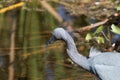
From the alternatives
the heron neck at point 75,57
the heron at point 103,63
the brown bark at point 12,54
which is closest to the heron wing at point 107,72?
the heron at point 103,63

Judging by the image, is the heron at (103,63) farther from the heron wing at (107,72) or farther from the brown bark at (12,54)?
the brown bark at (12,54)

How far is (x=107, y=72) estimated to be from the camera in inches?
113

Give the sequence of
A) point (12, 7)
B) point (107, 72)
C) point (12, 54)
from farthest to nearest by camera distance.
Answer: point (12, 7) < point (12, 54) < point (107, 72)

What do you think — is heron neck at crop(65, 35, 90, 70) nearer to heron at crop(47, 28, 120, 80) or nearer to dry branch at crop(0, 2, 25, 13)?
heron at crop(47, 28, 120, 80)

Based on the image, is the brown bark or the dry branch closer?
the brown bark

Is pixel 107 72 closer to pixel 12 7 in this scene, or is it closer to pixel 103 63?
pixel 103 63

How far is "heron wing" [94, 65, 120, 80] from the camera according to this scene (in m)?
2.84

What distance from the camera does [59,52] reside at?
431 cm

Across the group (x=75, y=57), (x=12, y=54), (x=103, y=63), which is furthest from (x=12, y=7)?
(x=103, y=63)

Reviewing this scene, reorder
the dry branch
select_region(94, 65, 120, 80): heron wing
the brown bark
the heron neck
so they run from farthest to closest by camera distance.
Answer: the dry branch → the brown bark → the heron neck → select_region(94, 65, 120, 80): heron wing

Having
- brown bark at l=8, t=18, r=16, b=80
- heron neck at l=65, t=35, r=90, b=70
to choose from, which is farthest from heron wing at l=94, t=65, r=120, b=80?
brown bark at l=8, t=18, r=16, b=80

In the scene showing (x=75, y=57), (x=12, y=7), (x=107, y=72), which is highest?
(x=12, y=7)

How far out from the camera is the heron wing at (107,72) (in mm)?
2840

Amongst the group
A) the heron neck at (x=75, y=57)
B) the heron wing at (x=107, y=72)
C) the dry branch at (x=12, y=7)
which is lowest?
the heron wing at (x=107, y=72)
